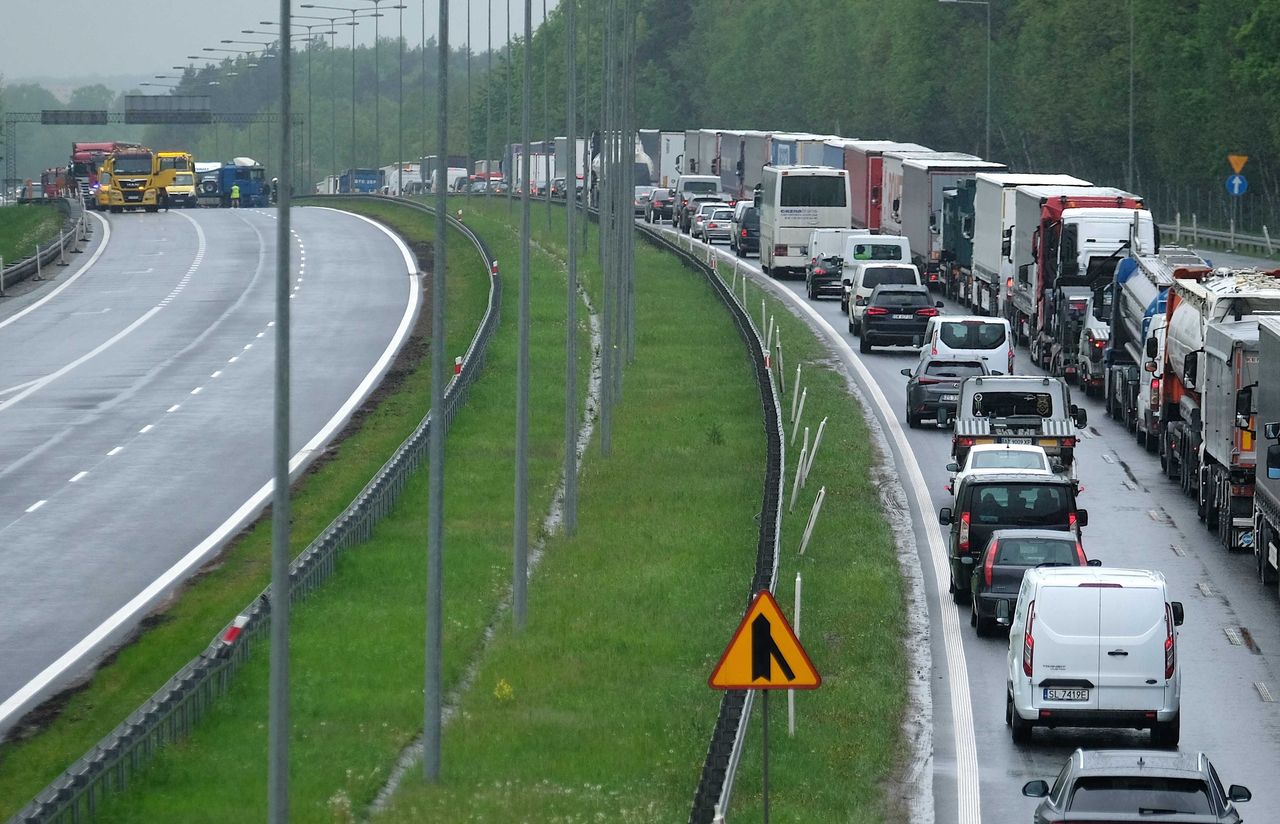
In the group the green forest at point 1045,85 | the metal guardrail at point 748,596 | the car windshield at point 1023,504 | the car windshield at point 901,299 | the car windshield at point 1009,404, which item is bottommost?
the metal guardrail at point 748,596

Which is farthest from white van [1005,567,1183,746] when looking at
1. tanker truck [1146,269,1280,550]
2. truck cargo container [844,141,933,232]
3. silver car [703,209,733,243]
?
silver car [703,209,733,243]

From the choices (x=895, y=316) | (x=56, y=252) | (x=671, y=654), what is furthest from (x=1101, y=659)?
(x=56, y=252)

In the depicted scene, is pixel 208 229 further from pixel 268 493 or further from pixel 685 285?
pixel 268 493

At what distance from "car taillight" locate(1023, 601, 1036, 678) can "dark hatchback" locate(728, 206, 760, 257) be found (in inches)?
2569

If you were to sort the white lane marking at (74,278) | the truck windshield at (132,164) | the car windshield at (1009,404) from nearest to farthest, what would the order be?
the car windshield at (1009,404)
the white lane marking at (74,278)
the truck windshield at (132,164)

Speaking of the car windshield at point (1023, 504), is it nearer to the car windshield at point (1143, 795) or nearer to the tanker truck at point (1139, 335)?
the tanker truck at point (1139, 335)

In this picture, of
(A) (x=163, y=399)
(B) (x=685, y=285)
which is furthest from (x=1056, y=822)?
(B) (x=685, y=285)

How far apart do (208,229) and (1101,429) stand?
6325cm

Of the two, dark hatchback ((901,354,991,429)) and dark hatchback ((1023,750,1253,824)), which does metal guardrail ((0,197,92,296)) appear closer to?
dark hatchback ((901,354,991,429))

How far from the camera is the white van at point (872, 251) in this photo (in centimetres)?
6328

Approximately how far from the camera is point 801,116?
549 ft

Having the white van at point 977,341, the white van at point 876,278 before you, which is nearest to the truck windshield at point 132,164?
the white van at point 876,278

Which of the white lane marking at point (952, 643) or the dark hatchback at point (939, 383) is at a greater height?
the dark hatchback at point (939, 383)

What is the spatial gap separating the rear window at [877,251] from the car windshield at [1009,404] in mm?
26397
